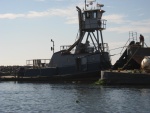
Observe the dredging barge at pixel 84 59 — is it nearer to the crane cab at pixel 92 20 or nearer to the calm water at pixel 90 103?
the crane cab at pixel 92 20

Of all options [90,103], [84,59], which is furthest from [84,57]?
[90,103]

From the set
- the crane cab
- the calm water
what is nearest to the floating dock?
the calm water

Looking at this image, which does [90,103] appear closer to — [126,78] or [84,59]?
[126,78]

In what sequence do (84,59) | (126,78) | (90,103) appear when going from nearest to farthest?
(90,103) → (126,78) → (84,59)

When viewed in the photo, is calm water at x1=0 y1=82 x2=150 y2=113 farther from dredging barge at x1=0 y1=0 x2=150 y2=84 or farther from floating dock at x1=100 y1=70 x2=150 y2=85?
dredging barge at x1=0 y1=0 x2=150 y2=84

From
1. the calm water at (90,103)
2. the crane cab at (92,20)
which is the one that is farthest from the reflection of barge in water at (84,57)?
the calm water at (90,103)

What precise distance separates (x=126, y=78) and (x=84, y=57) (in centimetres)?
1437

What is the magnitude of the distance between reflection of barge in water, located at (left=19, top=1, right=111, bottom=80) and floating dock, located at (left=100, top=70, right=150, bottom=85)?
8724mm

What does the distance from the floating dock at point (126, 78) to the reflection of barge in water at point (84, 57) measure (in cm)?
872

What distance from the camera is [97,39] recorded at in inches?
2566

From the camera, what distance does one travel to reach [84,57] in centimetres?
6306

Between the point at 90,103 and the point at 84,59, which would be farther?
the point at 84,59

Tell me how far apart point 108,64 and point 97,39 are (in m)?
4.86

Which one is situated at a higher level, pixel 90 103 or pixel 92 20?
pixel 92 20
